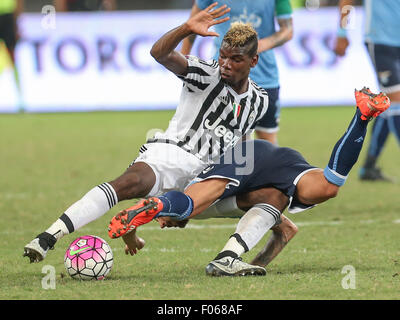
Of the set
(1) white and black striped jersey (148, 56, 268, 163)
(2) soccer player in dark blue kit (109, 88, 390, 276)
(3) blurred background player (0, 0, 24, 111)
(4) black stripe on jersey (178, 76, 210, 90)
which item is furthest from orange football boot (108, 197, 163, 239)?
(3) blurred background player (0, 0, 24, 111)

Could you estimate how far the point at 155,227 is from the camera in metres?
7.01

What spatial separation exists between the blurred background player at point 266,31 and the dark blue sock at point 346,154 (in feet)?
6.12

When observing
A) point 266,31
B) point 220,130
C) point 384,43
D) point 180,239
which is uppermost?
point 266,31

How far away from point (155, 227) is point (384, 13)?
10.2ft

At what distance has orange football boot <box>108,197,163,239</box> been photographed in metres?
4.66

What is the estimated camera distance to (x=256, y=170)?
522 centimetres

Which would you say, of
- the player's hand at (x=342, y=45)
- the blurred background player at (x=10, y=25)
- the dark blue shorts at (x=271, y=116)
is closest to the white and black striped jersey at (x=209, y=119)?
the dark blue shorts at (x=271, y=116)

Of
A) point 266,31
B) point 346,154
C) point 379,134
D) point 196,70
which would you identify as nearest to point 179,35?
point 196,70

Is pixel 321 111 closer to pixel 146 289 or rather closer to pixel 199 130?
pixel 199 130

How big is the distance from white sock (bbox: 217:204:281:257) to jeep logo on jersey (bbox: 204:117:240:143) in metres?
0.59

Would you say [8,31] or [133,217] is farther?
[8,31]

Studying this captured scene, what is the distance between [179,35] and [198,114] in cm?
66

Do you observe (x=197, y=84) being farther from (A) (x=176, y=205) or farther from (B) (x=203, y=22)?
(A) (x=176, y=205)
